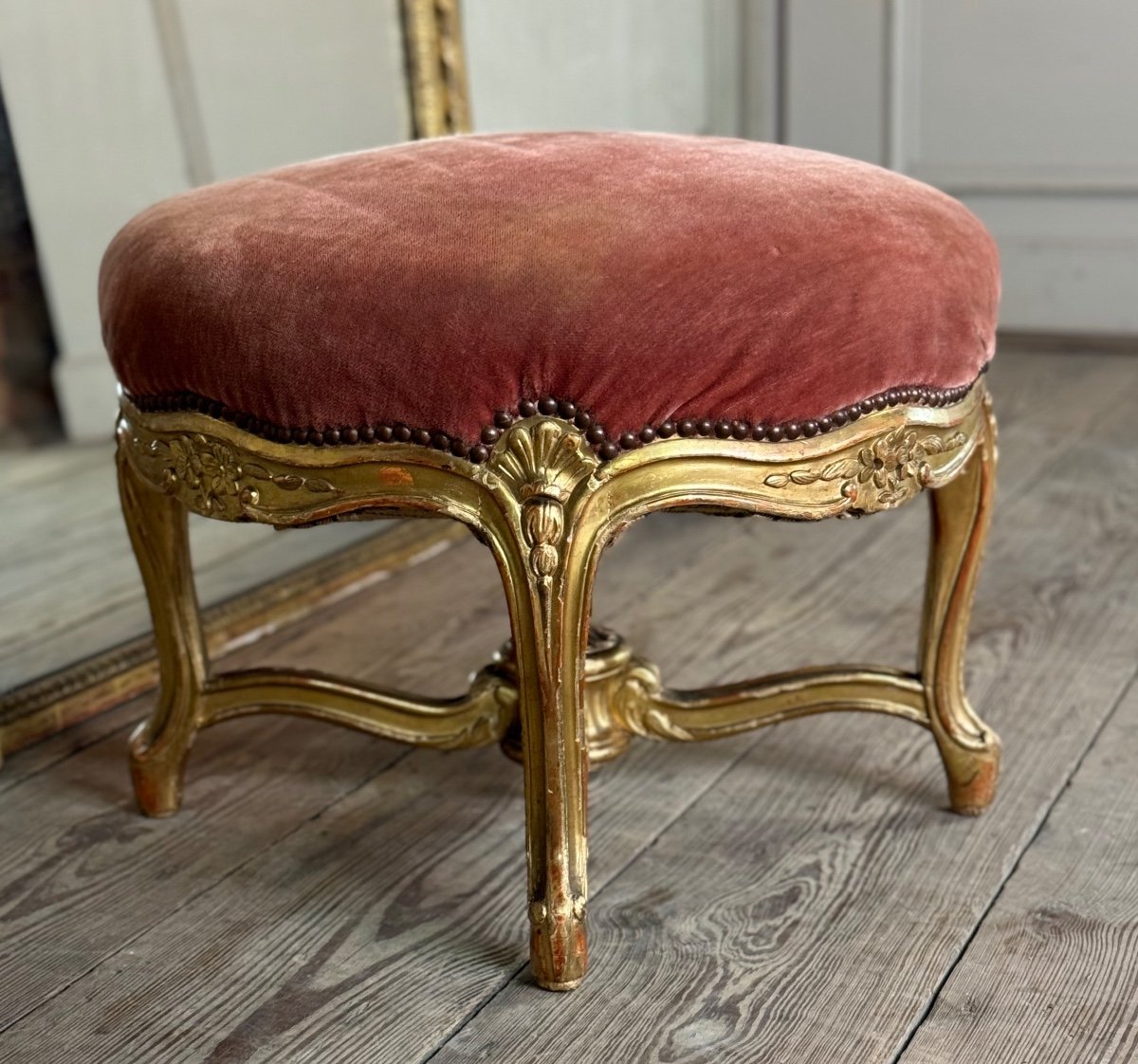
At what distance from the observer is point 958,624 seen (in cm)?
110

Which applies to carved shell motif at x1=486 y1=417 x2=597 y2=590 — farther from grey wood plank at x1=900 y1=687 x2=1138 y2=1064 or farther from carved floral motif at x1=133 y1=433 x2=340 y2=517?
grey wood plank at x1=900 y1=687 x2=1138 y2=1064

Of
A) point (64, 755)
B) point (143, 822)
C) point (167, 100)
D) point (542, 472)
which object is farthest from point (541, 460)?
point (167, 100)

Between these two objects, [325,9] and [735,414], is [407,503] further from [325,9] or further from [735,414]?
[325,9]

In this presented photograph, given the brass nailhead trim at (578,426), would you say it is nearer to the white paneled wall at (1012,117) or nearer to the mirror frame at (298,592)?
the mirror frame at (298,592)

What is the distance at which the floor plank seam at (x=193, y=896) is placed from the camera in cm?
95

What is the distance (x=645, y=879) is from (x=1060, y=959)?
29cm

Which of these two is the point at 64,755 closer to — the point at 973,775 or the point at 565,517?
the point at 565,517

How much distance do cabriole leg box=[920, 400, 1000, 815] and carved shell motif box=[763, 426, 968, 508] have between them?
0.11 m

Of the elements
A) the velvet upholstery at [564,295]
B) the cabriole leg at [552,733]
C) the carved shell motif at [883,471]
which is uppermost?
the velvet upholstery at [564,295]

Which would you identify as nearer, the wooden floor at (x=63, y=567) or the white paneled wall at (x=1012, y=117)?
the wooden floor at (x=63, y=567)

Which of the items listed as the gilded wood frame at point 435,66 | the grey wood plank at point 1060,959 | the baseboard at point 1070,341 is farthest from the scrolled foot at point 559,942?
the baseboard at point 1070,341

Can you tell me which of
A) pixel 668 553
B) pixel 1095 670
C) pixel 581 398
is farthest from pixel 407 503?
pixel 668 553

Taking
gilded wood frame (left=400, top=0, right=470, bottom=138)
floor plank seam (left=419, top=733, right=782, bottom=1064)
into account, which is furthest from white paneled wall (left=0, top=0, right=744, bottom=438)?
floor plank seam (left=419, top=733, right=782, bottom=1064)

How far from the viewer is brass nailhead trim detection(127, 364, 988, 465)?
852 mm
